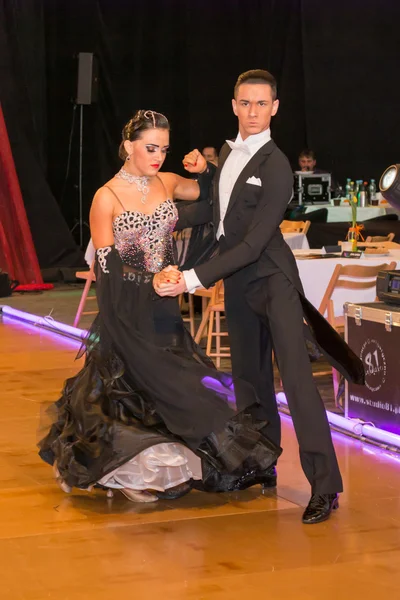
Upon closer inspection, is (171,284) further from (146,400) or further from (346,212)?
(346,212)

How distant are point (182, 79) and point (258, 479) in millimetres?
9412

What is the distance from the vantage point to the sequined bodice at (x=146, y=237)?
422cm

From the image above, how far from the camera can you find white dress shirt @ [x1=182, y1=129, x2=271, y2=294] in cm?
409

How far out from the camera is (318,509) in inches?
157

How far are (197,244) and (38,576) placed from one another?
1.57 m

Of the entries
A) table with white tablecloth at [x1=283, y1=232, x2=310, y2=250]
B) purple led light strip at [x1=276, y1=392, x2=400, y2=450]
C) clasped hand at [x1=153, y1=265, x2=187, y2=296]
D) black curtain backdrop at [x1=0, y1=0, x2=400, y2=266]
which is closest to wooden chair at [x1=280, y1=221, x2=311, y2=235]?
table with white tablecloth at [x1=283, y1=232, x2=310, y2=250]

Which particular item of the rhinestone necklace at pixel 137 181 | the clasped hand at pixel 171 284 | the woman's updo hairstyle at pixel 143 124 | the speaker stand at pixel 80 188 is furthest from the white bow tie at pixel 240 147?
the speaker stand at pixel 80 188

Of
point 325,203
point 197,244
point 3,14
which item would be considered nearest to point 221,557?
point 197,244

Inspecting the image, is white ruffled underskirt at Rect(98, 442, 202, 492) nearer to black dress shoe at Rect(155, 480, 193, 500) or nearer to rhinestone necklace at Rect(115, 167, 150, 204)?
black dress shoe at Rect(155, 480, 193, 500)

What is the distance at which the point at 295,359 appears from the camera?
13.1 feet

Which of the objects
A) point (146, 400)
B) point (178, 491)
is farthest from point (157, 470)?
point (146, 400)

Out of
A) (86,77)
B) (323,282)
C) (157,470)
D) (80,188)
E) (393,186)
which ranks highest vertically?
(86,77)

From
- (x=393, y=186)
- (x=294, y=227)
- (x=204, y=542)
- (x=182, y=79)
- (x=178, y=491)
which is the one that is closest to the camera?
(x=204, y=542)

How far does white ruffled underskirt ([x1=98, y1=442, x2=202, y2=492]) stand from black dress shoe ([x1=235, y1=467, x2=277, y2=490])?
0.18 metres
